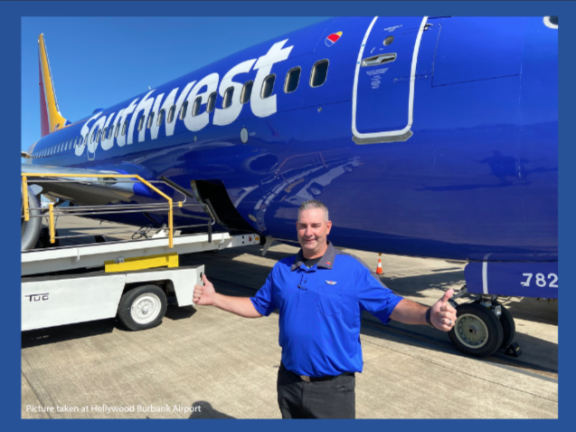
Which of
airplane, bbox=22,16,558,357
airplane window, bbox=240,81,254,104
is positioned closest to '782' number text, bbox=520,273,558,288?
airplane, bbox=22,16,558,357

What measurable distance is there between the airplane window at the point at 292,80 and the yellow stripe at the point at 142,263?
3.29 metres

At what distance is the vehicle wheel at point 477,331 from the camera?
16.2ft

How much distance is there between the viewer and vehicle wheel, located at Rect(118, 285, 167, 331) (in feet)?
20.0

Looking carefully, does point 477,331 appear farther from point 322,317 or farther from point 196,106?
point 196,106

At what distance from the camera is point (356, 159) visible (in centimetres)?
514

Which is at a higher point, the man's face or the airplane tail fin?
the airplane tail fin

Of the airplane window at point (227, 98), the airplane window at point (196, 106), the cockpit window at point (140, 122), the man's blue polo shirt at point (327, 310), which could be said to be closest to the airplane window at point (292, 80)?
the airplane window at point (227, 98)

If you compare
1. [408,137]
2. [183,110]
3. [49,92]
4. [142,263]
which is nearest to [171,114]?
[183,110]

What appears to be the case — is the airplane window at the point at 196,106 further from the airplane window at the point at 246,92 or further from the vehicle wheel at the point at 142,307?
the vehicle wheel at the point at 142,307

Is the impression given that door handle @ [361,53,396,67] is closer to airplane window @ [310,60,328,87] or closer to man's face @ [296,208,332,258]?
airplane window @ [310,60,328,87]

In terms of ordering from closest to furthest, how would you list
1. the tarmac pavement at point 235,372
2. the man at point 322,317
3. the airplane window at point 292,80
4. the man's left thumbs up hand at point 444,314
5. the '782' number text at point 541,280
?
the man's left thumbs up hand at point 444,314 → the man at point 322,317 → the tarmac pavement at point 235,372 → the '782' number text at point 541,280 → the airplane window at point 292,80

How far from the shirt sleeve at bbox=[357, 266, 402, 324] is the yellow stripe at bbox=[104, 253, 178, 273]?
489 centimetres

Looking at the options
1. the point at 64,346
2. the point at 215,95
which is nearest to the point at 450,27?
the point at 215,95

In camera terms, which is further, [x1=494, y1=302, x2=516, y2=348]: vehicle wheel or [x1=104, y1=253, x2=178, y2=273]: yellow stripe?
[x1=104, y1=253, x2=178, y2=273]: yellow stripe
